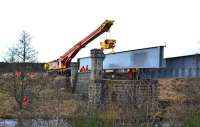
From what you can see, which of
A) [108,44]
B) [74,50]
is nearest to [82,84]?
[108,44]

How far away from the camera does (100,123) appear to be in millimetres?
8758

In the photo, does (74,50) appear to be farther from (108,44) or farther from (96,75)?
(96,75)

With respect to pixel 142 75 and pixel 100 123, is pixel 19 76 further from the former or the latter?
pixel 100 123

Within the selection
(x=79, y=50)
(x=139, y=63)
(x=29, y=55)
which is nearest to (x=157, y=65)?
(x=139, y=63)

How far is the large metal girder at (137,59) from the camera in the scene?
23009 mm

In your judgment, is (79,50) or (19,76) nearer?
(19,76)

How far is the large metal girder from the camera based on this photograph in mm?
23009

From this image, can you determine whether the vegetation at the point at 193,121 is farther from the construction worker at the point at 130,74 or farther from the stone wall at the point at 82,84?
the stone wall at the point at 82,84

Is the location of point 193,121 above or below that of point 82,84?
below

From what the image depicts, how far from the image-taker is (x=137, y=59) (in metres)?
25.7

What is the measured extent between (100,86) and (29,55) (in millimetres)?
42065

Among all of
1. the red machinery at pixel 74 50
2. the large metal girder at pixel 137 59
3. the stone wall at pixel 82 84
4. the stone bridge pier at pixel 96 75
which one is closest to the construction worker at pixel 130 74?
the large metal girder at pixel 137 59

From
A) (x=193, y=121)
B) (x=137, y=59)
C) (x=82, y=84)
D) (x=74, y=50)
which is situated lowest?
(x=193, y=121)

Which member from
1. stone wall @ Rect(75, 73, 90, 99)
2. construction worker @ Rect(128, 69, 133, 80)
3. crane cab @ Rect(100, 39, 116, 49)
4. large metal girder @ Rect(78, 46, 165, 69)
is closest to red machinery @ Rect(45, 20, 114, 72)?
crane cab @ Rect(100, 39, 116, 49)
